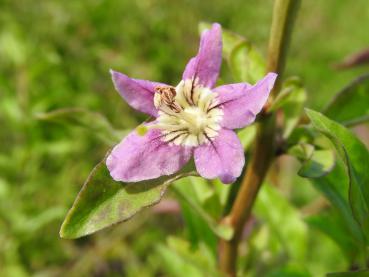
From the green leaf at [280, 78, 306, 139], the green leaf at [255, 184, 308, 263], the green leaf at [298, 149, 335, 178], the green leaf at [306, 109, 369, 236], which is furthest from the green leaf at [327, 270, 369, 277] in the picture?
the green leaf at [255, 184, 308, 263]

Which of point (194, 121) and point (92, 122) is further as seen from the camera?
point (92, 122)

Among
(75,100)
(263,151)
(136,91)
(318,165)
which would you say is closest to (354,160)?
(318,165)

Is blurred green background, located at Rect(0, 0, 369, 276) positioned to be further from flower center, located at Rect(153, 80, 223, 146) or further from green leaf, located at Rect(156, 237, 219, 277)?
flower center, located at Rect(153, 80, 223, 146)

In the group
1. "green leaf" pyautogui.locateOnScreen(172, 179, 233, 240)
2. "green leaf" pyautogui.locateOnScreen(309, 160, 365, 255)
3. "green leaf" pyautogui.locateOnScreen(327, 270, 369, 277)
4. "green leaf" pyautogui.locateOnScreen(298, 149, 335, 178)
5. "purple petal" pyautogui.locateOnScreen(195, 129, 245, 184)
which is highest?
"purple petal" pyautogui.locateOnScreen(195, 129, 245, 184)

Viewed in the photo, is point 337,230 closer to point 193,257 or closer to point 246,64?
point 193,257

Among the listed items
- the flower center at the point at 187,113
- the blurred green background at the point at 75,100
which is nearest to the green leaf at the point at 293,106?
the flower center at the point at 187,113
